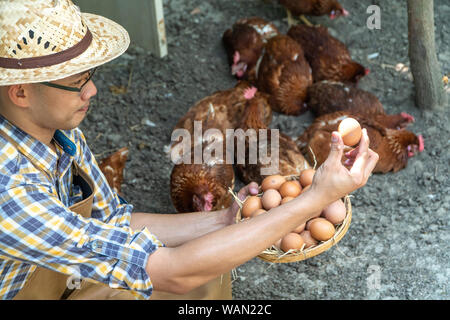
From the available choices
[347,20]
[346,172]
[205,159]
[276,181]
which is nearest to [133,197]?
[205,159]

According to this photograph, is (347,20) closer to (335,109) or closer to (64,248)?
(335,109)

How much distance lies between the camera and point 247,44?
4617 millimetres

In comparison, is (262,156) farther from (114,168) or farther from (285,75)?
(285,75)

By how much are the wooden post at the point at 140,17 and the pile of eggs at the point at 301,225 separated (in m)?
2.59

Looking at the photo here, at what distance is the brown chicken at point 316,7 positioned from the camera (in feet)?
16.1

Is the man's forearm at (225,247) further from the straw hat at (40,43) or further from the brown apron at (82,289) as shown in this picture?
the straw hat at (40,43)

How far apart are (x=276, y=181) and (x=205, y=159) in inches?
39.9

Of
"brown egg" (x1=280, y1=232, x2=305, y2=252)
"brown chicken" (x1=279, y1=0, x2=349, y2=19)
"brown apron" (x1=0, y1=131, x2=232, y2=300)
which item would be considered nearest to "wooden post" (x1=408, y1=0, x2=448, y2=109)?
"brown chicken" (x1=279, y1=0, x2=349, y2=19)

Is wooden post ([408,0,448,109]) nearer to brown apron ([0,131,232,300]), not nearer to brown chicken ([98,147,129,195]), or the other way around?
brown chicken ([98,147,129,195])

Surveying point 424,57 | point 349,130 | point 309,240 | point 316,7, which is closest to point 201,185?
point 309,240

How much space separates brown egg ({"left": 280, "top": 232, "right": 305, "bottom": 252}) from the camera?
2.21m

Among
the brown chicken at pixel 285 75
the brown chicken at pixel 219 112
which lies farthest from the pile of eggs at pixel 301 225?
the brown chicken at pixel 285 75

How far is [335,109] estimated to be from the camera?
4.02 meters

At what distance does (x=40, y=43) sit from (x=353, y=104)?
8.82 ft
